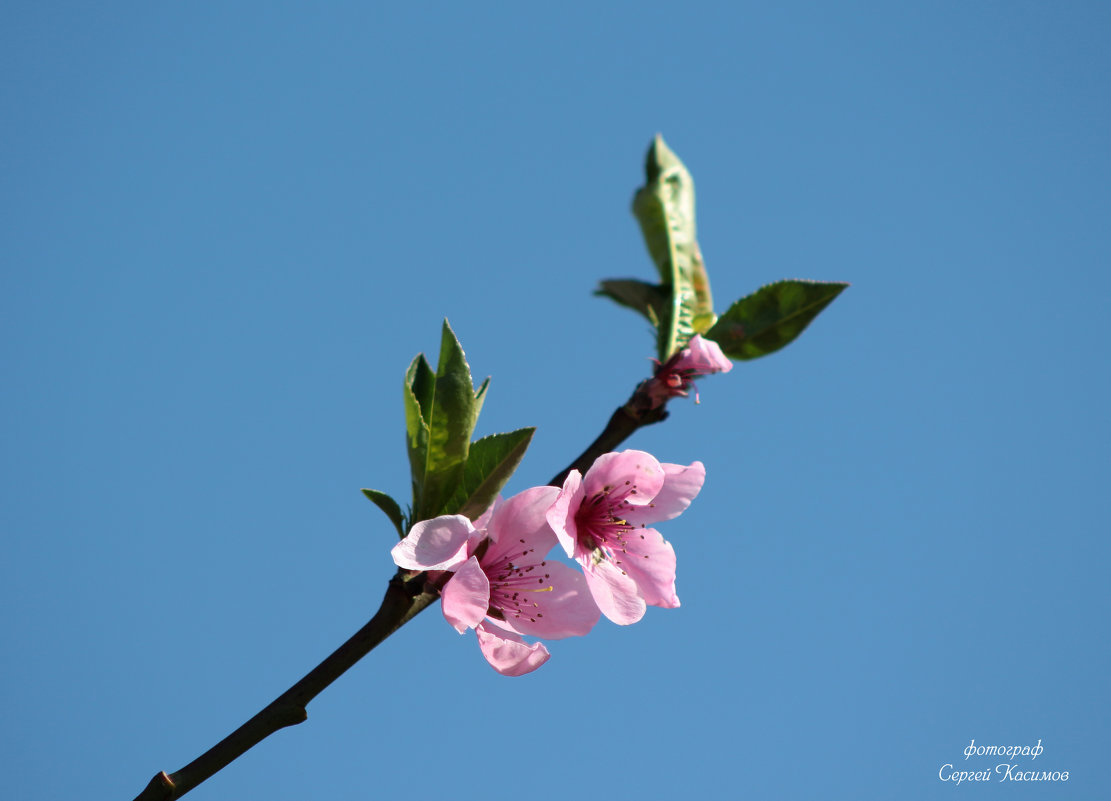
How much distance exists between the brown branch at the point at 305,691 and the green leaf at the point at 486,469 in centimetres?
13

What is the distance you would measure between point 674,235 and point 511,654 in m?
0.93

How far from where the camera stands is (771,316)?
1.56m

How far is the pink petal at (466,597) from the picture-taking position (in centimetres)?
119

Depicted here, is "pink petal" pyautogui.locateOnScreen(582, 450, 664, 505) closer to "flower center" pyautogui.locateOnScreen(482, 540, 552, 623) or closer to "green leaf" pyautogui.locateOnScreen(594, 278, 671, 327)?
"flower center" pyautogui.locateOnScreen(482, 540, 552, 623)

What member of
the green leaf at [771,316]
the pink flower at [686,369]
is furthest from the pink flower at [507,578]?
the green leaf at [771,316]

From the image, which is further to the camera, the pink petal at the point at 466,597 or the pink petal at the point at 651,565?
the pink petal at the point at 651,565

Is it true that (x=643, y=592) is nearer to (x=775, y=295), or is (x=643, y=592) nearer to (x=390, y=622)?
(x=390, y=622)

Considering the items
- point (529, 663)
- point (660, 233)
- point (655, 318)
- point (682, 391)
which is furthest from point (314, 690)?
point (660, 233)

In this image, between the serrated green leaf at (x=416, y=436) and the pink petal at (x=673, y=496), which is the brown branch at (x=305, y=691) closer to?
the serrated green leaf at (x=416, y=436)

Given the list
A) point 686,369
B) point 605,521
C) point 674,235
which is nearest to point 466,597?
point 605,521

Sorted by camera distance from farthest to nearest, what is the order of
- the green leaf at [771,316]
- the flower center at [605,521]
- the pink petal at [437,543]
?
the green leaf at [771,316] < the flower center at [605,521] < the pink petal at [437,543]

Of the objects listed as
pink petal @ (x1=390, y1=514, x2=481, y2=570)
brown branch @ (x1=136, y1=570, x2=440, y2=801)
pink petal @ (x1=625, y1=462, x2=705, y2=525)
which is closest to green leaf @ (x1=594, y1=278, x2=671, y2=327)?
pink petal @ (x1=625, y1=462, x2=705, y2=525)

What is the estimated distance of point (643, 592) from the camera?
1.38 metres

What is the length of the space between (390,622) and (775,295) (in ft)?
2.86
